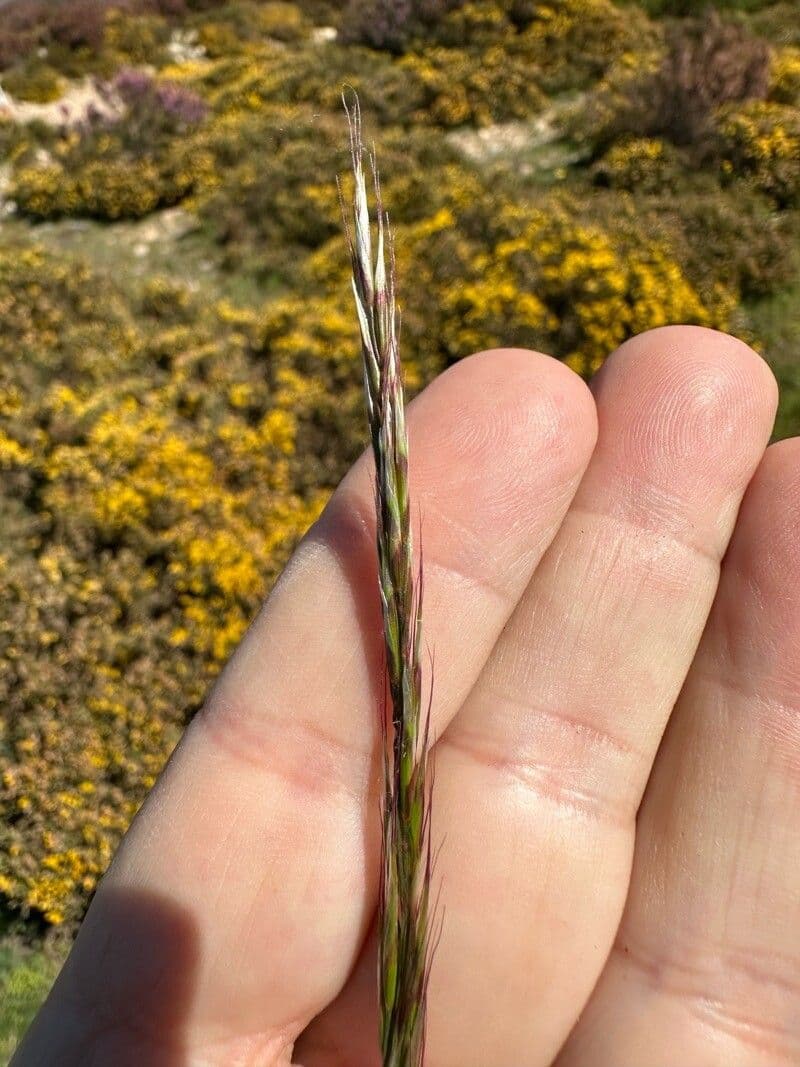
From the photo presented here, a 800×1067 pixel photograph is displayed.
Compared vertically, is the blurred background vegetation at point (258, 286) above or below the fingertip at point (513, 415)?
below

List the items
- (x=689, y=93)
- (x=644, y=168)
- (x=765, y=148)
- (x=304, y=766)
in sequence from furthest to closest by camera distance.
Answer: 1. (x=689, y=93)
2. (x=644, y=168)
3. (x=765, y=148)
4. (x=304, y=766)

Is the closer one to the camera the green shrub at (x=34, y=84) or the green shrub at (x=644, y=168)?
the green shrub at (x=644, y=168)

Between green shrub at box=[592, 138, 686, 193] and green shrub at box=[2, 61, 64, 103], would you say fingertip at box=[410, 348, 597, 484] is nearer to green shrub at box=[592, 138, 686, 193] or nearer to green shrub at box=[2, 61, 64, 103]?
green shrub at box=[592, 138, 686, 193]

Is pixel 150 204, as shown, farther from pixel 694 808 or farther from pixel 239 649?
pixel 694 808

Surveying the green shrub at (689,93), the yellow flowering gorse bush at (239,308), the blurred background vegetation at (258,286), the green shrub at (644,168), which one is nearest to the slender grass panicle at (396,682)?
the blurred background vegetation at (258,286)

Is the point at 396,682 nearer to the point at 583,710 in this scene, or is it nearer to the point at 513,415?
the point at 583,710

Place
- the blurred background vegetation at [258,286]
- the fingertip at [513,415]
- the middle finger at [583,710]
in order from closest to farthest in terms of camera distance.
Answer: the middle finger at [583,710] → the fingertip at [513,415] → the blurred background vegetation at [258,286]

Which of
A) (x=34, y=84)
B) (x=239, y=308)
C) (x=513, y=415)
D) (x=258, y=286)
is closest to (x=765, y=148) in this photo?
(x=258, y=286)

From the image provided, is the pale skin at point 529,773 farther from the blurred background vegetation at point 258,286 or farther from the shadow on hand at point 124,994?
the blurred background vegetation at point 258,286
